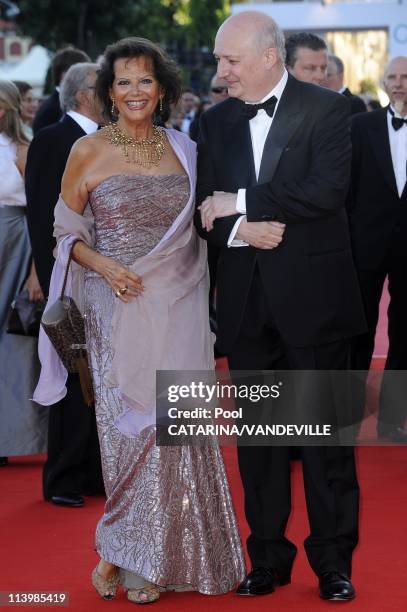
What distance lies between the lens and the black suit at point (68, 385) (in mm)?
6109

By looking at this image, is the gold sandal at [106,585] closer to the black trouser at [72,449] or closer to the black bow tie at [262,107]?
the black trouser at [72,449]

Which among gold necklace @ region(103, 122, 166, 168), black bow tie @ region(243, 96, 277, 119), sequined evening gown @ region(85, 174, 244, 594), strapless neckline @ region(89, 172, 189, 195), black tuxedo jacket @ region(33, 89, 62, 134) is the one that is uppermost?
black tuxedo jacket @ region(33, 89, 62, 134)

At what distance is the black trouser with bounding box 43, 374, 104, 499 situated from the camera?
6238 mm

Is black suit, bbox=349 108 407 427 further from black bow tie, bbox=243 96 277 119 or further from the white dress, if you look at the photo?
black bow tie, bbox=243 96 277 119

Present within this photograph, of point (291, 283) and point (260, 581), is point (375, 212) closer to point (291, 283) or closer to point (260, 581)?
point (291, 283)

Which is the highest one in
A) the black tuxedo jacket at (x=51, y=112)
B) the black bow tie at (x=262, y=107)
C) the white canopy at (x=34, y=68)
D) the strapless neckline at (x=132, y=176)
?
the white canopy at (x=34, y=68)

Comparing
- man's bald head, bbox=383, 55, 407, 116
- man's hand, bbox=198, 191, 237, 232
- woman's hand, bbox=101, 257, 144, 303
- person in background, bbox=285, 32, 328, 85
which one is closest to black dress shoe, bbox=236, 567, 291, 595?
woman's hand, bbox=101, 257, 144, 303

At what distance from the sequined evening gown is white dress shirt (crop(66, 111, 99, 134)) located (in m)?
1.45

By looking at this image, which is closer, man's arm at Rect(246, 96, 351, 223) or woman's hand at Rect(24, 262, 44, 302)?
man's arm at Rect(246, 96, 351, 223)

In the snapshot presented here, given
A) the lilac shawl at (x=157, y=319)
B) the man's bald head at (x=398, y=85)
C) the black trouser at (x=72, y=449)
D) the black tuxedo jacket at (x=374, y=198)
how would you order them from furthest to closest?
Result: the man's bald head at (x=398, y=85)
the black tuxedo jacket at (x=374, y=198)
the black trouser at (x=72, y=449)
the lilac shawl at (x=157, y=319)

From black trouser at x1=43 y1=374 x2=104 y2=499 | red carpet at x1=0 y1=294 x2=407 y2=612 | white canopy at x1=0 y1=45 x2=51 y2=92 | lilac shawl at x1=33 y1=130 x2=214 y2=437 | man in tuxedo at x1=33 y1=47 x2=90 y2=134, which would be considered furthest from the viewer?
white canopy at x1=0 y1=45 x2=51 y2=92

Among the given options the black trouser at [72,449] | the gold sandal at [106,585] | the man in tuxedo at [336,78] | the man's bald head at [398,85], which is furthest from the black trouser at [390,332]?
the gold sandal at [106,585]

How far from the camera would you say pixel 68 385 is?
6.32m

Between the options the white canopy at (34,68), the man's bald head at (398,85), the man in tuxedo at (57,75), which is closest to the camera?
the man's bald head at (398,85)
